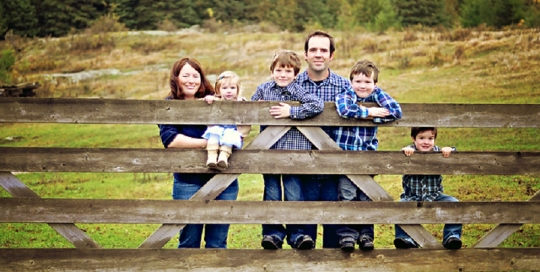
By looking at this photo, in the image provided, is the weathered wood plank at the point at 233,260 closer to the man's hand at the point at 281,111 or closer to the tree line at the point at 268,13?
the man's hand at the point at 281,111

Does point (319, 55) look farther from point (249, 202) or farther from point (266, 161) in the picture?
point (249, 202)

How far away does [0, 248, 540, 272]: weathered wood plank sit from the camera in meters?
5.57

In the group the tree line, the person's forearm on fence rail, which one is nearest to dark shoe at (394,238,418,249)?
the person's forearm on fence rail

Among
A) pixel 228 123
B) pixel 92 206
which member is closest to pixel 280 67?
pixel 228 123

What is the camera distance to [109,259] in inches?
220

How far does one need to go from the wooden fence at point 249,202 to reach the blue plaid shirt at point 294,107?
12 cm

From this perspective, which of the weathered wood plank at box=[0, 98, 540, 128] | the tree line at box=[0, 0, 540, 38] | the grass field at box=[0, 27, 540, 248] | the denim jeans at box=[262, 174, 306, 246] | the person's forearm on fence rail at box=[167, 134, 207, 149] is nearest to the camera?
the weathered wood plank at box=[0, 98, 540, 128]

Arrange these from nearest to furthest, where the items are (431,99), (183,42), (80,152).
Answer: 1. (80,152)
2. (431,99)
3. (183,42)

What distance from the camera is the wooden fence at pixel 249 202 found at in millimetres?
5457

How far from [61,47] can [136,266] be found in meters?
34.7

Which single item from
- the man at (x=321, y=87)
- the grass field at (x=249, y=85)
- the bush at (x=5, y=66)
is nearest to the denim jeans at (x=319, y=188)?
the man at (x=321, y=87)

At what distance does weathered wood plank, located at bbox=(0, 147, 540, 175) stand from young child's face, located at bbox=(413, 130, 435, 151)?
1.23 feet

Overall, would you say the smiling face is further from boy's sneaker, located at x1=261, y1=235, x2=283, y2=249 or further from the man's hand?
boy's sneaker, located at x1=261, y1=235, x2=283, y2=249

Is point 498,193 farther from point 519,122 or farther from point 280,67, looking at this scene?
point 280,67
